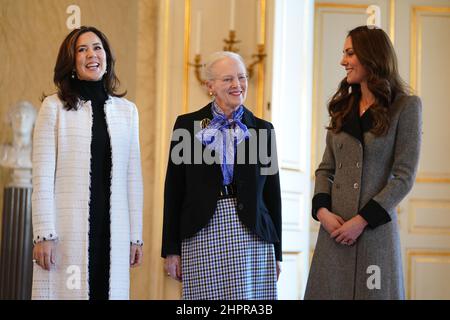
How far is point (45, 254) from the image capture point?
2654mm

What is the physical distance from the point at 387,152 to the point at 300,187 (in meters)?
2.08

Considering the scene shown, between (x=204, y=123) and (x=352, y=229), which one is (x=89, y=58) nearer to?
(x=204, y=123)

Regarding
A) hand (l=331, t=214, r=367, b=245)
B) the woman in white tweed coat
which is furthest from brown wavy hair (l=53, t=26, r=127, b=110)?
hand (l=331, t=214, r=367, b=245)

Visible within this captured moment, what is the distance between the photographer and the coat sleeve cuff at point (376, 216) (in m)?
2.64

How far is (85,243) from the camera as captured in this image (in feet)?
8.89

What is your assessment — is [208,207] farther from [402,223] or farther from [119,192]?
[402,223]

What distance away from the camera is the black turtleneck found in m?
2.73

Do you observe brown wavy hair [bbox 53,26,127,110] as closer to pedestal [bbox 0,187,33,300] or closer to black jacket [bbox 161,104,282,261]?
black jacket [bbox 161,104,282,261]

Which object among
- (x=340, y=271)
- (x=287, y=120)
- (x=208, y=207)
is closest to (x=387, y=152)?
(x=340, y=271)

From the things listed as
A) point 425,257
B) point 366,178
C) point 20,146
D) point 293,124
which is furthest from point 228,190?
point 425,257

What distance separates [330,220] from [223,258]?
15.9 inches

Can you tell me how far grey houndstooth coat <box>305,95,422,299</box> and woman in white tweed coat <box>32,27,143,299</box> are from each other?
0.69 metres

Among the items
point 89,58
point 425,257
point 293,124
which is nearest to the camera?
point 89,58
